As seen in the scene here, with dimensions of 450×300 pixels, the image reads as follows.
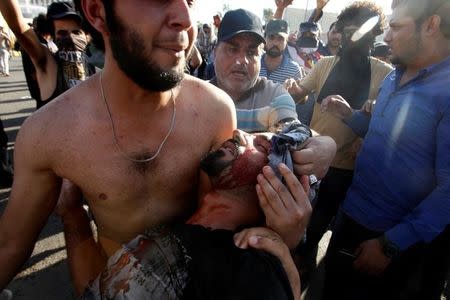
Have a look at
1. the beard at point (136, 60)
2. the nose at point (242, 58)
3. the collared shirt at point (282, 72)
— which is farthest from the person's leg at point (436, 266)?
the collared shirt at point (282, 72)

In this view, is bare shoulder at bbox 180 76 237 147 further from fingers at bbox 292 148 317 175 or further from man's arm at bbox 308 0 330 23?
man's arm at bbox 308 0 330 23

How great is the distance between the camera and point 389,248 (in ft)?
6.23

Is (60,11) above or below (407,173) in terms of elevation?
above

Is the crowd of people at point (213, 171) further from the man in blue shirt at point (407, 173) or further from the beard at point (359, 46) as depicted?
the beard at point (359, 46)

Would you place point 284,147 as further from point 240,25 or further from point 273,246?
point 240,25

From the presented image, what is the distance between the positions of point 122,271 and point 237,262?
15.9 inches

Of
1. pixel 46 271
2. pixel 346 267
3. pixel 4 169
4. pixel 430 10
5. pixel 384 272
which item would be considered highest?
pixel 430 10

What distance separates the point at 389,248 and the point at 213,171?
1279mm

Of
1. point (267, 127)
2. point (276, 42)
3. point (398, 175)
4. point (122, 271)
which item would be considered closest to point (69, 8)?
point (276, 42)

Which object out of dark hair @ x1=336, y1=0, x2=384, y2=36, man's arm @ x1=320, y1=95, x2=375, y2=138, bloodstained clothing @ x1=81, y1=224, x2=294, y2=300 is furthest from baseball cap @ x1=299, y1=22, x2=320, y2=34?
bloodstained clothing @ x1=81, y1=224, x2=294, y2=300

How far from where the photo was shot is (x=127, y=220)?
60.0 inches

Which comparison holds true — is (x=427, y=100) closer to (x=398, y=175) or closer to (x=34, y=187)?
(x=398, y=175)

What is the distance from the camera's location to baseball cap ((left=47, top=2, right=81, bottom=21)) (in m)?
3.29

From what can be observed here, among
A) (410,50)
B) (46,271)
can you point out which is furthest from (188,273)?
(46,271)
